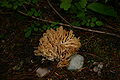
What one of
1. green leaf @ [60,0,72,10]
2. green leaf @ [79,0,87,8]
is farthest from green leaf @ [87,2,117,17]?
green leaf @ [60,0,72,10]

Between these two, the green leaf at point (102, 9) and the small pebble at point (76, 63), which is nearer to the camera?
the small pebble at point (76, 63)

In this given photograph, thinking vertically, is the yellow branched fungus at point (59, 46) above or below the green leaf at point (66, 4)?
below

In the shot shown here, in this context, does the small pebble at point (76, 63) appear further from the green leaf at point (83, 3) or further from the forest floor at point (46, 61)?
the green leaf at point (83, 3)

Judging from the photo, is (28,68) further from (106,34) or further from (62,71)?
(106,34)

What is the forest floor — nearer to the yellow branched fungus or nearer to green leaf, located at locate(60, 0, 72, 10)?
the yellow branched fungus

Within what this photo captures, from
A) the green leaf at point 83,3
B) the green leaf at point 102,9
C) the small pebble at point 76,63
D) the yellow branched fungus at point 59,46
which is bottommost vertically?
the small pebble at point 76,63

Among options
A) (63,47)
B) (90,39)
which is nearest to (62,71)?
(63,47)

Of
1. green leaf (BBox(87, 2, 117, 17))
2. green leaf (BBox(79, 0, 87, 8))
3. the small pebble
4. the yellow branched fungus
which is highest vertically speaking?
green leaf (BBox(79, 0, 87, 8))

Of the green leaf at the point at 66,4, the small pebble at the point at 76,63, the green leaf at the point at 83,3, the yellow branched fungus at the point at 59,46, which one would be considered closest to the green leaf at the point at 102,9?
the green leaf at the point at 83,3
